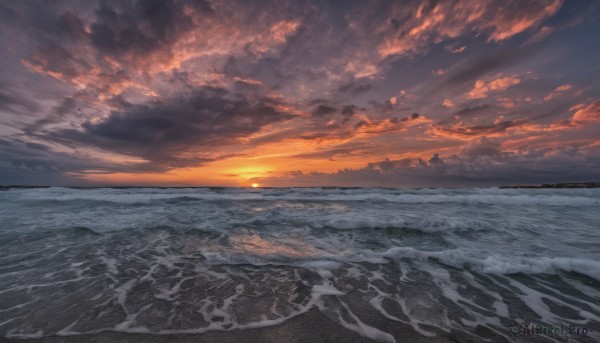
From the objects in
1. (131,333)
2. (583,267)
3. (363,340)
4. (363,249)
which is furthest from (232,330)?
(583,267)

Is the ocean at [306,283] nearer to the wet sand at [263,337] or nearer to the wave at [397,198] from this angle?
the wet sand at [263,337]

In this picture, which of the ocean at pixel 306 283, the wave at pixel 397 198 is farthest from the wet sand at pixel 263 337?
the wave at pixel 397 198

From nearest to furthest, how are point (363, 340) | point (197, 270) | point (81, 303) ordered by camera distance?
point (363, 340), point (81, 303), point (197, 270)

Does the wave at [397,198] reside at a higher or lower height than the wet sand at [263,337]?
higher

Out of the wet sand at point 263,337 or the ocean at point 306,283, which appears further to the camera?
the ocean at point 306,283

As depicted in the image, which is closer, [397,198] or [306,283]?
[306,283]

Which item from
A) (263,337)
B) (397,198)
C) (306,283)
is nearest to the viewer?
(263,337)

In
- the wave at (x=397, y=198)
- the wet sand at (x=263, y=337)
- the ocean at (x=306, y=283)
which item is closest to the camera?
the wet sand at (x=263, y=337)

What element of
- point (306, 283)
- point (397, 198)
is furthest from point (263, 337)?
point (397, 198)

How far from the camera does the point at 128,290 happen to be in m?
5.16

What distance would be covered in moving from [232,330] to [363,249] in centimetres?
547

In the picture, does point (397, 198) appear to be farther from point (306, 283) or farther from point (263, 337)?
point (263, 337)

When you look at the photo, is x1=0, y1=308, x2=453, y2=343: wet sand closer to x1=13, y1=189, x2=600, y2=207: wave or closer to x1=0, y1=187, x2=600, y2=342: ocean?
x1=0, y1=187, x2=600, y2=342: ocean

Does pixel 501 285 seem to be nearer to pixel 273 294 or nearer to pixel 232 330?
pixel 273 294
